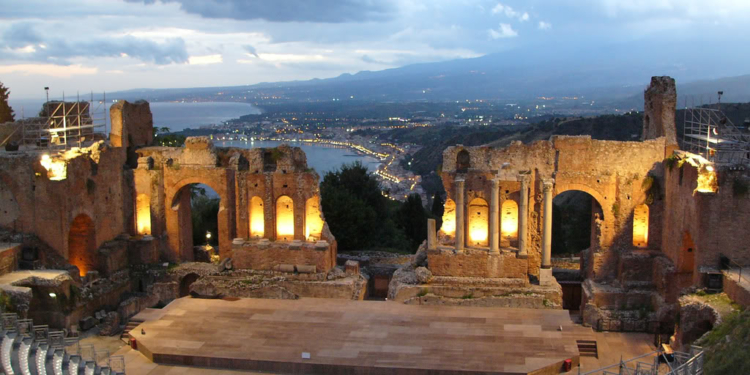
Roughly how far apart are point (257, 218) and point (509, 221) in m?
10.3

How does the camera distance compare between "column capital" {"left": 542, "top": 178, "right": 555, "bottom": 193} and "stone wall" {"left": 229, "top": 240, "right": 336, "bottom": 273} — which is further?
"stone wall" {"left": 229, "top": 240, "right": 336, "bottom": 273}

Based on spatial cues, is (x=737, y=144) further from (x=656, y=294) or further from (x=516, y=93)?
(x=516, y=93)

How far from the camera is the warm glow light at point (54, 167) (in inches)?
1056

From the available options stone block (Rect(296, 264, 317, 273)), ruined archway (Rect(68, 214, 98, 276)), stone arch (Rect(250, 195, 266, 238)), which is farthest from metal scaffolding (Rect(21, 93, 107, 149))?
stone block (Rect(296, 264, 317, 273))

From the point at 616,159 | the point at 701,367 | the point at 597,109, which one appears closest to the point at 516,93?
the point at 597,109

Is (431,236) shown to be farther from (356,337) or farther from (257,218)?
(257,218)

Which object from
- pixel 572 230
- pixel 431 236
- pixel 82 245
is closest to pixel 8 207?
pixel 82 245

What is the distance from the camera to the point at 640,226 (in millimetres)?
27766

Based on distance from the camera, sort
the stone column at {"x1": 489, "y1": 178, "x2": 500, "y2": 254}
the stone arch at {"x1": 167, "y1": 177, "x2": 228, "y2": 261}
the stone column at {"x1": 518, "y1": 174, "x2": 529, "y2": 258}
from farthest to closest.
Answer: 1. the stone arch at {"x1": 167, "y1": 177, "x2": 228, "y2": 261}
2. the stone column at {"x1": 489, "y1": 178, "x2": 500, "y2": 254}
3. the stone column at {"x1": 518, "y1": 174, "x2": 529, "y2": 258}

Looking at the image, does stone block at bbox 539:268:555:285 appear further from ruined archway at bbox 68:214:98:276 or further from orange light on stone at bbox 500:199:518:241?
ruined archway at bbox 68:214:98:276

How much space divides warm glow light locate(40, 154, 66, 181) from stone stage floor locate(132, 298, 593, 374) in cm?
617

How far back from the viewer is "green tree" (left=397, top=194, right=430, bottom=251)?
138 ft

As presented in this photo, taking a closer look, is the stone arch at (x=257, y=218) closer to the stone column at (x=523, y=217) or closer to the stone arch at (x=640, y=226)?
the stone column at (x=523, y=217)

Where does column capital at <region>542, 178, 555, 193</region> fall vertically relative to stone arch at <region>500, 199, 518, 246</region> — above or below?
above
